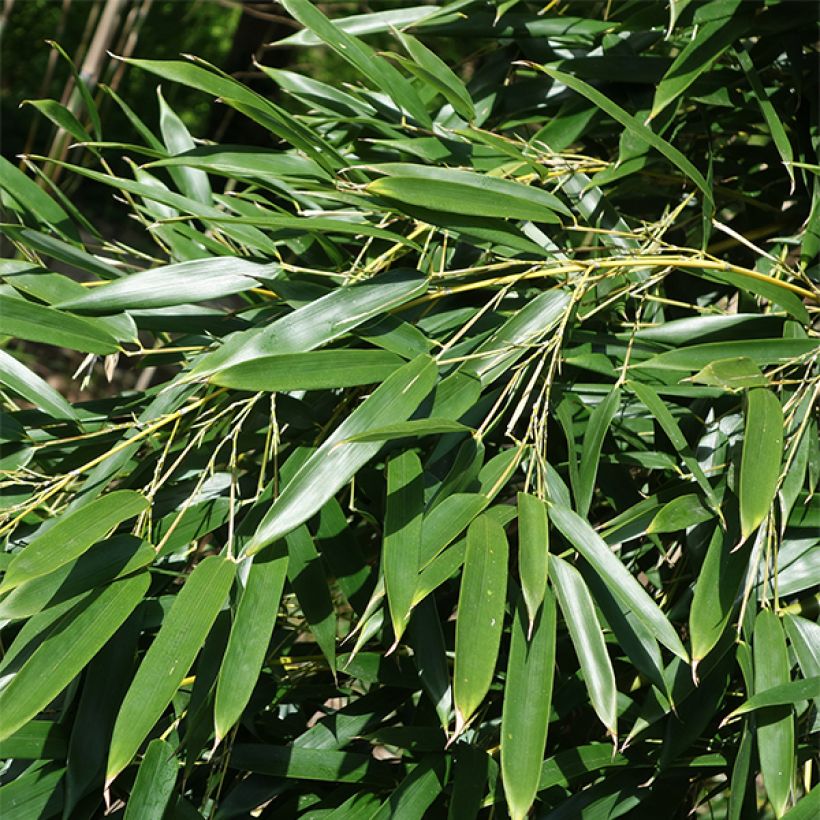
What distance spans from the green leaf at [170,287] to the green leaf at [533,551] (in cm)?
26

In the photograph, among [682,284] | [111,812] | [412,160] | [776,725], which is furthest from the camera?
[682,284]

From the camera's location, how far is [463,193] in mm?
672

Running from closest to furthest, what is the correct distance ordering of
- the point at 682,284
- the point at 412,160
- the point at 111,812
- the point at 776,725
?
the point at 776,725, the point at 111,812, the point at 412,160, the point at 682,284

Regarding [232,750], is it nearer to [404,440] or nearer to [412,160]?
[404,440]

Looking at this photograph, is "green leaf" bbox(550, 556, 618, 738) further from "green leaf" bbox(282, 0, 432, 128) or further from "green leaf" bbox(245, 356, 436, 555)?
"green leaf" bbox(282, 0, 432, 128)

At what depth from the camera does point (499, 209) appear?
68 centimetres

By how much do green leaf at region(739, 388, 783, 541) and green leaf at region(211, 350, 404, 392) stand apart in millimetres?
244

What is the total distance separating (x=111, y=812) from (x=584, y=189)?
25.4 inches

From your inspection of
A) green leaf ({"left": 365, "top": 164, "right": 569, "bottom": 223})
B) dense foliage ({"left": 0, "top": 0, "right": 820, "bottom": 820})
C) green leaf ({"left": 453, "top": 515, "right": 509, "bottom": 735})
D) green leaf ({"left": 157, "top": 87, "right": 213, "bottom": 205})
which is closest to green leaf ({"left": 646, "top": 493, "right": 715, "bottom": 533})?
dense foliage ({"left": 0, "top": 0, "right": 820, "bottom": 820})

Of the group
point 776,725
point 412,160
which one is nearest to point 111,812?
point 776,725

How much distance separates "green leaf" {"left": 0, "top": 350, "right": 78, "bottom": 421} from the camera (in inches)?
30.7

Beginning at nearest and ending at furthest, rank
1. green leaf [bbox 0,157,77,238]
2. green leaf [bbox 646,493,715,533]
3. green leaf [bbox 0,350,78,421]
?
1. green leaf [bbox 646,493,715,533]
2. green leaf [bbox 0,350,78,421]
3. green leaf [bbox 0,157,77,238]

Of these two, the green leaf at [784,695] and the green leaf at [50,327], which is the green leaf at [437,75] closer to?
the green leaf at [50,327]

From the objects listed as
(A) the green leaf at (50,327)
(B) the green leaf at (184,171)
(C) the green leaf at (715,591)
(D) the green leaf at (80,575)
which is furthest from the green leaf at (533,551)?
(B) the green leaf at (184,171)
